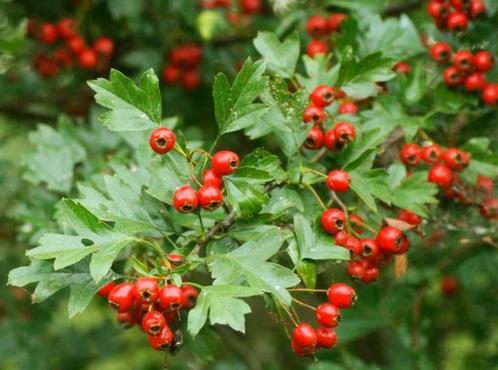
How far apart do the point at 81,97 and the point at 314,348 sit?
2238 millimetres

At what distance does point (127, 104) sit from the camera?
1.67 meters

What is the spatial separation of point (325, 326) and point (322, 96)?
26.2 inches

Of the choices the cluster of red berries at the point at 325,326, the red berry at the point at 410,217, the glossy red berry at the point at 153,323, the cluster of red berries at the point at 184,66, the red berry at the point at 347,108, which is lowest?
the cluster of red berries at the point at 184,66

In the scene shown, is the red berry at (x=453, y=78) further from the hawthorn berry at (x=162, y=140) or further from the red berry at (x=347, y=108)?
the hawthorn berry at (x=162, y=140)

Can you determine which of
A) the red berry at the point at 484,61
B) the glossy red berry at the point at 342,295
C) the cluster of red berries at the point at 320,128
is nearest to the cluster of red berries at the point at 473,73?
the red berry at the point at 484,61

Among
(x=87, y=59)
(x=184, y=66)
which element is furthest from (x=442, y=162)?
(x=87, y=59)

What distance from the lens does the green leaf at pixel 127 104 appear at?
165 centimetres

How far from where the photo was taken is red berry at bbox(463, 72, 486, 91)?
213 cm

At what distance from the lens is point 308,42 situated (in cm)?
283

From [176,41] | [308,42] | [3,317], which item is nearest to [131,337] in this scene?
[3,317]

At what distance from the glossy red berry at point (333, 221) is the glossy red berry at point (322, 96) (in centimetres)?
38

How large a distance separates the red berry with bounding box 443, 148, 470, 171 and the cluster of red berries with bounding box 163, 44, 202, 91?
149 centimetres

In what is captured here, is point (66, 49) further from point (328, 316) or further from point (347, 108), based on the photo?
point (328, 316)

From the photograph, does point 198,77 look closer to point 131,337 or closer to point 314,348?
point 314,348
